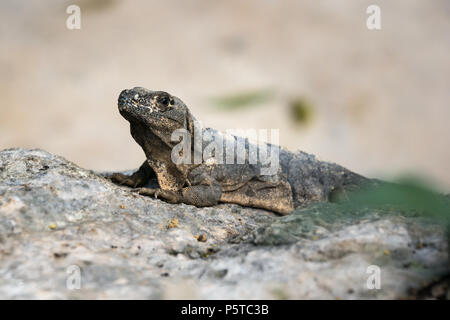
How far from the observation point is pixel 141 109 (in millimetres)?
5535

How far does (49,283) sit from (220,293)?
1102 millimetres

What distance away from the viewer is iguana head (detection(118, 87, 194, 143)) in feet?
18.1

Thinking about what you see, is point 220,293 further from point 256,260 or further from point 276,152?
point 276,152

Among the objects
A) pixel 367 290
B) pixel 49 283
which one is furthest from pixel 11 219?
pixel 367 290

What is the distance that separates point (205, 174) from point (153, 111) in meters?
0.98

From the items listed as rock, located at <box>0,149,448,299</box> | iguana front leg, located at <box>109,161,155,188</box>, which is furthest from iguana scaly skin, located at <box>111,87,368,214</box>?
rock, located at <box>0,149,448,299</box>

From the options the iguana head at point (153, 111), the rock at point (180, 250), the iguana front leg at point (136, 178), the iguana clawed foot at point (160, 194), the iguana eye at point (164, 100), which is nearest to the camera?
the rock at point (180, 250)

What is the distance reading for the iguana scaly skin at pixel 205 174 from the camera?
18.3 feet

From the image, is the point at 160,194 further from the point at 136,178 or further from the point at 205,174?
the point at 136,178

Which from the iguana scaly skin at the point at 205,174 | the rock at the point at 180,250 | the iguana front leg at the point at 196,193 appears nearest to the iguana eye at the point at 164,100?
the iguana scaly skin at the point at 205,174

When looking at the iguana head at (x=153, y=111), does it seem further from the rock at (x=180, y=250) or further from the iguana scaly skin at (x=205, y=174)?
the rock at (x=180, y=250)

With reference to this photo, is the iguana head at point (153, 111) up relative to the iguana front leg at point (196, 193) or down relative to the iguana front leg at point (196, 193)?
up

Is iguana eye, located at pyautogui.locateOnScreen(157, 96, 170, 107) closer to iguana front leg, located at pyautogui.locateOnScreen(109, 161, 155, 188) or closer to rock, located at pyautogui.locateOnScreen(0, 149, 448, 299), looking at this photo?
iguana front leg, located at pyautogui.locateOnScreen(109, 161, 155, 188)

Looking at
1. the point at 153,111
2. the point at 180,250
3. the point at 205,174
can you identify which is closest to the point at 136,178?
the point at 205,174
